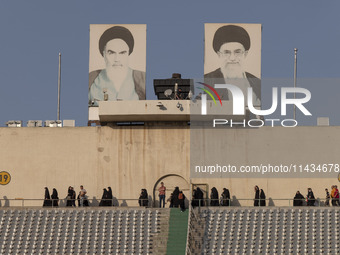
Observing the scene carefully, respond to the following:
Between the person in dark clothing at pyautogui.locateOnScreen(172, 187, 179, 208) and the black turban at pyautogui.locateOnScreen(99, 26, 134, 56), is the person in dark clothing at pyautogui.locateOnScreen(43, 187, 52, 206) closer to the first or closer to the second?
the person in dark clothing at pyautogui.locateOnScreen(172, 187, 179, 208)

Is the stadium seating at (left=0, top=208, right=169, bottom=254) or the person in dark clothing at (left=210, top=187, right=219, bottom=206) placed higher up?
the person in dark clothing at (left=210, top=187, right=219, bottom=206)

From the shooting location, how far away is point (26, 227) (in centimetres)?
5834

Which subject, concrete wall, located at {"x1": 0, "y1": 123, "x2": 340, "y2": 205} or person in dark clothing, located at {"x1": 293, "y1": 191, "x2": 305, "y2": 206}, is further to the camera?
concrete wall, located at {"x1": 0, "y1": 123, "x2": 340, "y2": 205}

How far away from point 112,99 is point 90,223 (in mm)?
7076

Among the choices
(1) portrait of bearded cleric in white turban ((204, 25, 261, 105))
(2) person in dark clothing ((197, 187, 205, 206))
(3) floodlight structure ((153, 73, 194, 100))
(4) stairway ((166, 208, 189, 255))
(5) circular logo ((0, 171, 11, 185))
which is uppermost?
(1) portrait of bearded cleric in white turban ((204, 25, 261, 105))

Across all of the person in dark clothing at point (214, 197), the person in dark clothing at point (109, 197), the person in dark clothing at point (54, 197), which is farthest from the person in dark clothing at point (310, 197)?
the person in dark clothing at point (54, 197)

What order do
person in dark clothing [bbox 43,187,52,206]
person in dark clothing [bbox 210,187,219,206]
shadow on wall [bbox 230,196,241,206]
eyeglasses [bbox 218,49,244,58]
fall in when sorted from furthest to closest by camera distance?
eyeglasses [bbox 218,49,244,58], shadow on wall [bbox 230,196,241,206], person in dark clothing [bbox 43,187,52,206], person in dark clothing [bbox 210,187,219,206]

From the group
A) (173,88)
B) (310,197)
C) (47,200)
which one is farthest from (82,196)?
(310,197)

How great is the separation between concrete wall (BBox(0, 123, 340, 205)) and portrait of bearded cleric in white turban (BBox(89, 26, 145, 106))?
183 cm

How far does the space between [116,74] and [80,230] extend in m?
8.88

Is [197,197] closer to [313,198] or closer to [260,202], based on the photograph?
[260,202]

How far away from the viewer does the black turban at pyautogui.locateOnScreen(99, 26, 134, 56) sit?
204 feet

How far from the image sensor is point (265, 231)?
187 feet

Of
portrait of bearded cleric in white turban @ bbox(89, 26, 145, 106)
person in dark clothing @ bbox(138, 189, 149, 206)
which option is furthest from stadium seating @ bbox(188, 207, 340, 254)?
portrait of bearded cleric in white turban @ bbox(89, 26, 145, 106)
